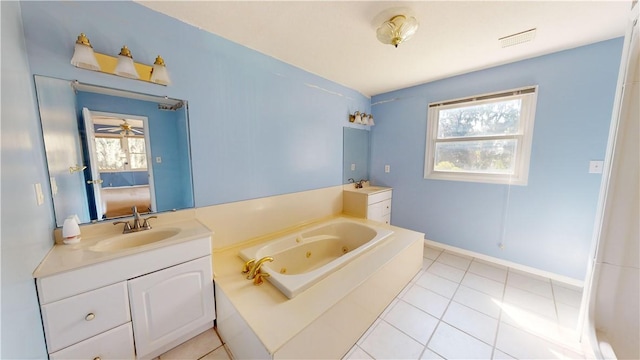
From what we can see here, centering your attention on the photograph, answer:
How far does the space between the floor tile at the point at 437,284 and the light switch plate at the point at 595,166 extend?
162cm

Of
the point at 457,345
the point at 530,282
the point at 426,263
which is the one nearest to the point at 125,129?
the point at 457,345

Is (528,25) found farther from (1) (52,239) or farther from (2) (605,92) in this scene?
(1) (52,239)

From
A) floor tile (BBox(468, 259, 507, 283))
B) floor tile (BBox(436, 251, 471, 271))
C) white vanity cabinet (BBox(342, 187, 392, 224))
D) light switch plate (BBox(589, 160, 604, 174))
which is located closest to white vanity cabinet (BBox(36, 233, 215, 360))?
white vanity cabinet (BBox(342, 187, 392, 224))

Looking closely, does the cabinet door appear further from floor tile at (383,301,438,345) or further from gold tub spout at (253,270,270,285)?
floor tile at (383,301,438,345)

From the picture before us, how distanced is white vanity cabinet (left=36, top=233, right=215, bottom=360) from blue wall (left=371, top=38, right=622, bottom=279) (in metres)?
2.86

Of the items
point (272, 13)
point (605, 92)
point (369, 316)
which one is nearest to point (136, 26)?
point (272, 13)

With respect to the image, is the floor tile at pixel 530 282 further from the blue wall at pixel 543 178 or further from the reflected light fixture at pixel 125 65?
the reflected light fixture at pixel 125 65

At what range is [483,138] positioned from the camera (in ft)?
7.99

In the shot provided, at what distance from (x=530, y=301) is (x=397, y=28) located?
260 cm

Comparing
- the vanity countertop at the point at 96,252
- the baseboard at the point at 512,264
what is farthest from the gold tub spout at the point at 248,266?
the baseboard at the point at 512,264

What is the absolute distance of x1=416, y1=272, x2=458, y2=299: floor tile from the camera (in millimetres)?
1937

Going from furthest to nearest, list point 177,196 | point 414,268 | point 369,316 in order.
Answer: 1. point 414,268
2. point 177,196
3. point 369,316

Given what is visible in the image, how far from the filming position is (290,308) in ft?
3.92

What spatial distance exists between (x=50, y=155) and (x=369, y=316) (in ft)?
7.54
